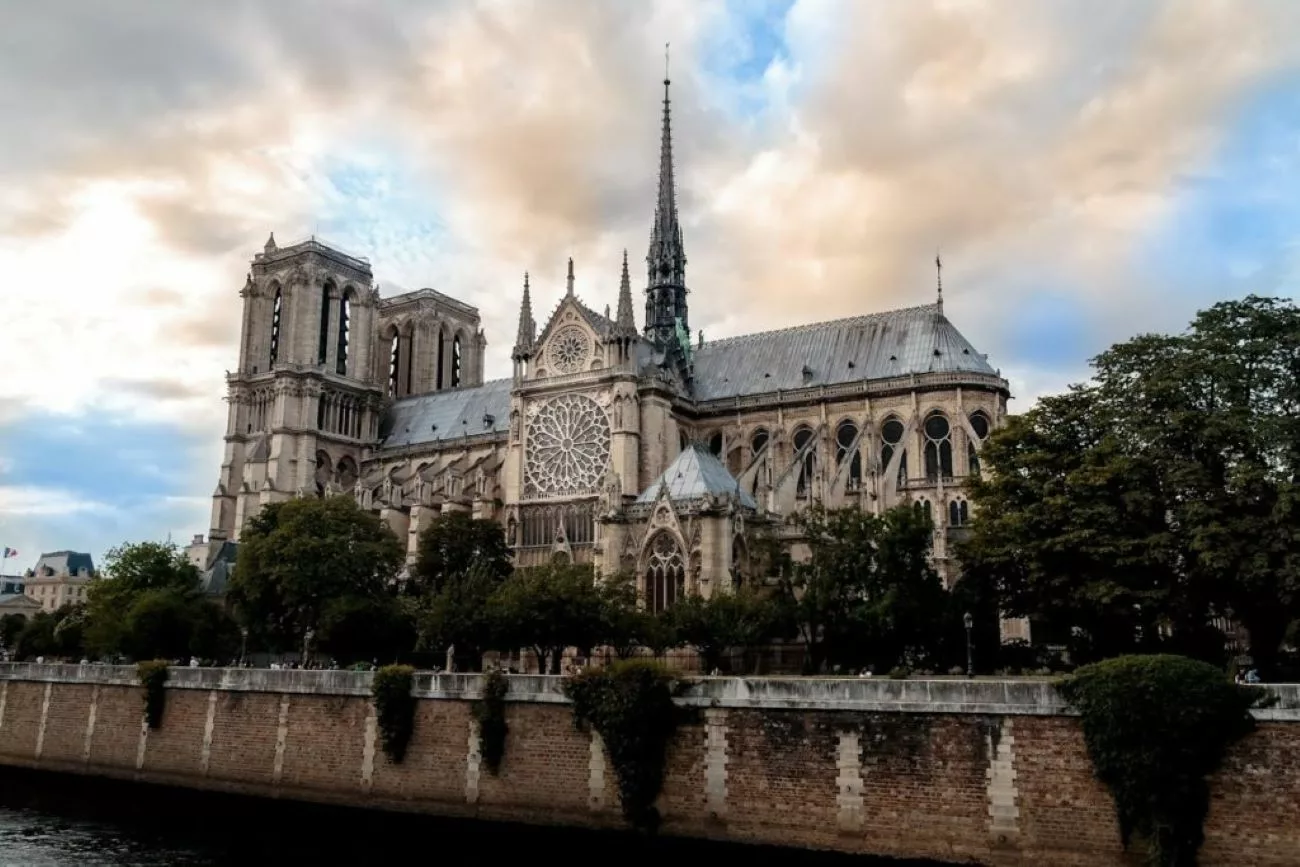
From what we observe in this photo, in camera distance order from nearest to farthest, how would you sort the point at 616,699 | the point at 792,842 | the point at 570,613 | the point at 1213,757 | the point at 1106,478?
the point at 1213,757, the point at 792,842, the point at 616,699, the point at 1106,478, the point at 570,613

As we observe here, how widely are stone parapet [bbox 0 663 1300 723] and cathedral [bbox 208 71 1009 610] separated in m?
15.2

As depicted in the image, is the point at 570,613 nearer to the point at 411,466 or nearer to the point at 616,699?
the point at 616,699

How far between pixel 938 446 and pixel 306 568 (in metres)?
35.1

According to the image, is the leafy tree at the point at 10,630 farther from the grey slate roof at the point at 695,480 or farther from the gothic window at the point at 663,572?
the gothic window at the point at 663,572

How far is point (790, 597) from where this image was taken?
43469mm

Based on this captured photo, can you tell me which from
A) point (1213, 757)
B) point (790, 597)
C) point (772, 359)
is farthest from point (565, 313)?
point (1213, 757)

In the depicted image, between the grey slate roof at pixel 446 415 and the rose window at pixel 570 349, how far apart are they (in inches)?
470

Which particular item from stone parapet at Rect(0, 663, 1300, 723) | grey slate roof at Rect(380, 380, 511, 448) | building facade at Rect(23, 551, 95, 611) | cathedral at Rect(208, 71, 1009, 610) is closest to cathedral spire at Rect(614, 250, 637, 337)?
cathedral at Rect(208, 71, 1009, 610)

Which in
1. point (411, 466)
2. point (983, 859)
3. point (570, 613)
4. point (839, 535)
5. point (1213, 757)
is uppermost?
point (411, 466)

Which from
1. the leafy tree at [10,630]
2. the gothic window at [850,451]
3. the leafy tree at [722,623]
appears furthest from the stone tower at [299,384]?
the leafy tree at [722,623]

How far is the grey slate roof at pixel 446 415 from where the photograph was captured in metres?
84.9

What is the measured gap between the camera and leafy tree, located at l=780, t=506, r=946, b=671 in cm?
3972

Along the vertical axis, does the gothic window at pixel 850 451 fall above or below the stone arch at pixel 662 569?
above

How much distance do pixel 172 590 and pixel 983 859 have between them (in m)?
48.4
